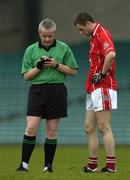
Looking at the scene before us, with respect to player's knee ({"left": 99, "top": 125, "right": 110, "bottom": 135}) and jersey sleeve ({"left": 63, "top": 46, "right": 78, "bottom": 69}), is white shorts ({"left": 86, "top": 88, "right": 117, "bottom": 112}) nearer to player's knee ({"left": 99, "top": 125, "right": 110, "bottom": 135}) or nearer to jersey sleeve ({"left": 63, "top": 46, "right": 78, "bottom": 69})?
player's knee ({"left": 99, "top": 125, "right": 110, "bottom": 135})

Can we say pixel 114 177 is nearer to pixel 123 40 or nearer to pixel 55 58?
pixel 55 58

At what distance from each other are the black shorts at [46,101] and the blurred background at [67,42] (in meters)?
9.68

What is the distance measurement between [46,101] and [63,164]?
3514 mm

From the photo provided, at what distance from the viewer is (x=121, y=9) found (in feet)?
62.4

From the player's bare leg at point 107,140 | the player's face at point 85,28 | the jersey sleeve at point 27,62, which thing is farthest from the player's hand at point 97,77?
the jersey sleeve at point 27,62

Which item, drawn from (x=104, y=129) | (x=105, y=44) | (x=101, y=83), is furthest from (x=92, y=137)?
(x=105, y=44)

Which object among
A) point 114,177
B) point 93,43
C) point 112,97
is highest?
point 93,43

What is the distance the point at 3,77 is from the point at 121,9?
10.7 feet

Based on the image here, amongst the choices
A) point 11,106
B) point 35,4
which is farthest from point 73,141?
point 35,4

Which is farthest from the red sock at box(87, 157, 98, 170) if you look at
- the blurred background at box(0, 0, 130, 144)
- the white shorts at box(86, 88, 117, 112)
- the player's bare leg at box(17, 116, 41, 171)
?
the blurred background at box(0, 0, 130, 144)

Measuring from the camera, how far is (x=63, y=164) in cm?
1181

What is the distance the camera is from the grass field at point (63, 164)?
769 centimetres

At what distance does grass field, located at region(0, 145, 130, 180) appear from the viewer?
25.2 ft

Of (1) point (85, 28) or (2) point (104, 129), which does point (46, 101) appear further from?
(1) point (85, 28)
